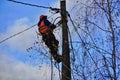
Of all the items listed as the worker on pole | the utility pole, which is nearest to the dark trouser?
the worker on pole

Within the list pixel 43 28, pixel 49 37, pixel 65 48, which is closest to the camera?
pixel 65 48

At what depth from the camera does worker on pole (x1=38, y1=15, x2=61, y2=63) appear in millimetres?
24297

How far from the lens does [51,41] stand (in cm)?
2452

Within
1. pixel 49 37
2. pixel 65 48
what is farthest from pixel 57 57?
pixel 49 37

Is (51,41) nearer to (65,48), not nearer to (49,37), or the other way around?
(49,37)

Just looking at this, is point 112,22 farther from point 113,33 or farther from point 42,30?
point 42,30

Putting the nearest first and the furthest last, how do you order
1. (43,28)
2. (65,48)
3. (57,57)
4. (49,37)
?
1. (65,48)
2. (57,57)
3. (49,37)
4. (43,28)

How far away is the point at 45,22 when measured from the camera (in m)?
24.7

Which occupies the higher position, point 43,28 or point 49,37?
point 43,28

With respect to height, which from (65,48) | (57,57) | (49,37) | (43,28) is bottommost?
(57,57)

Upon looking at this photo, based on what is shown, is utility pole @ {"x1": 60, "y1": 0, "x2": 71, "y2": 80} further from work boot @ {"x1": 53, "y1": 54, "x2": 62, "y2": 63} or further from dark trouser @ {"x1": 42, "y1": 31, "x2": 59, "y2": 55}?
dark trouser @ {"x1": 42, "y1": 31, "x2": 59, "y2": 55}

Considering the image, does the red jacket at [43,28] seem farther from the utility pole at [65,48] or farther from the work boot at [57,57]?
the work boot at [57,57]

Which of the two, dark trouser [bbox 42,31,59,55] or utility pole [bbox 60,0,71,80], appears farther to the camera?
dark trouser [bbox 42,31,59,55]

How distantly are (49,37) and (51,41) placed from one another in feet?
0.40
